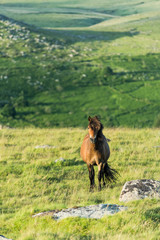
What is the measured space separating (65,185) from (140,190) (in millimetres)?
3341

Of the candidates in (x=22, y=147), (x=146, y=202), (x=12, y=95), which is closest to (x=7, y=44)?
(x=12, y=95)

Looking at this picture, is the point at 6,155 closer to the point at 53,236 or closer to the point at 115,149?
the point at 115,149

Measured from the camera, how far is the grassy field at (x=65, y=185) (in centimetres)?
643

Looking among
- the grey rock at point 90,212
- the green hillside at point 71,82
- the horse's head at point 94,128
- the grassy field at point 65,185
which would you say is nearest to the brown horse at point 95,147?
the horse's head at point 94,128

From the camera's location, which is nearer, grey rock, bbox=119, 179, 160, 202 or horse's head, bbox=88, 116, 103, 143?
grey rock, bbox=119, 179, 160, 202

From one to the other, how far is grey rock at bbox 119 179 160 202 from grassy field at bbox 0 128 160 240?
0.34 metres

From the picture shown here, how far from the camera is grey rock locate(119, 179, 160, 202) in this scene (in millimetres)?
8591

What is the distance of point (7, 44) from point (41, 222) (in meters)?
57.9

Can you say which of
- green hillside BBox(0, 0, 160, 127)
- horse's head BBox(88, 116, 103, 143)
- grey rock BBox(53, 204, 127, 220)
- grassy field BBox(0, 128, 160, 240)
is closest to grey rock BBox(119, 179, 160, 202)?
grassy field BBox(0, 128, 160, 240)

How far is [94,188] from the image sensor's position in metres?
10.5

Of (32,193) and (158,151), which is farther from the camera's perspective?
(158,151)

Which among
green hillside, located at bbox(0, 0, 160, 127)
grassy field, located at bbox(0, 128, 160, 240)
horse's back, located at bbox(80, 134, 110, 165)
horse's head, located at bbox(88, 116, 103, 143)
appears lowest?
green hillside, located at bbox(0, 0, 160, 127)

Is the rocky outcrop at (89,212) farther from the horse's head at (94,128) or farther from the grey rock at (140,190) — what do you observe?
the horse's head at (94,128)

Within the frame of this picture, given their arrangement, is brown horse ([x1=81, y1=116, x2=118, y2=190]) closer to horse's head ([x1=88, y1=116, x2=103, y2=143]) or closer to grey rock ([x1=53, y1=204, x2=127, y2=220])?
horse's head ([x1=88, y1=116, x2=103, y2=143])
